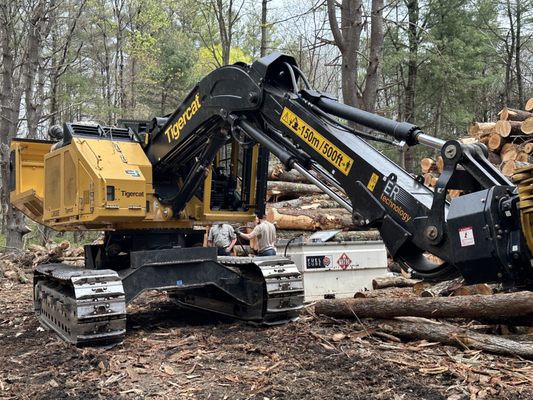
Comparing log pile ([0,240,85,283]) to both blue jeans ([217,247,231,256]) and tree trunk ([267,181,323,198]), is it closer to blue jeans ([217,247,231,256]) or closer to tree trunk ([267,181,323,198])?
blue jeans ([217,247,231,256])

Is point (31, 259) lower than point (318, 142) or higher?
lower

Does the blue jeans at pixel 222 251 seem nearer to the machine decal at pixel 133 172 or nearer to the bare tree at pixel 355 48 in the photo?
the machine decal at pixel 133 172

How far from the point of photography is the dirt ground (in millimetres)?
4477

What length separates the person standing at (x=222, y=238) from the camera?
11.0m

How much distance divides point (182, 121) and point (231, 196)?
126 cm

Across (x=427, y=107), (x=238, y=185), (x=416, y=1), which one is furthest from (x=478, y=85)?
(x=238, y=185)

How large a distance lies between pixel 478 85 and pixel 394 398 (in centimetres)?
1973

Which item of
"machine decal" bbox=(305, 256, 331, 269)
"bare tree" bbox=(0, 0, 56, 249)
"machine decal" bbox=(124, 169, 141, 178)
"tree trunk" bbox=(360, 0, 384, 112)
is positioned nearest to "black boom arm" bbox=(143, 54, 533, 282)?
"machine decal" bbox=(124, 169, 141, 178)

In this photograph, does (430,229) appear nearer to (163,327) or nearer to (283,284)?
(283,284)

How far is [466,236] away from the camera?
3262 mm

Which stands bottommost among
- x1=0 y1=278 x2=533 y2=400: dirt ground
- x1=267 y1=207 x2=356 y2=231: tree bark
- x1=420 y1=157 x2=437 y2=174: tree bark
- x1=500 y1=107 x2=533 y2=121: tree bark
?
x1=0 y1=278 x2=533 y2=400: dirt ground

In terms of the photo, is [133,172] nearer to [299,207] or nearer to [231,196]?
[231,196]

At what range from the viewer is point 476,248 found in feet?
10.5

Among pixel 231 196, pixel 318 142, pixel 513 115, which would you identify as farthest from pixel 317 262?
pixel 513 115
